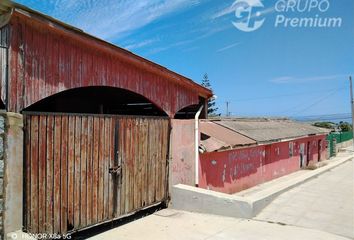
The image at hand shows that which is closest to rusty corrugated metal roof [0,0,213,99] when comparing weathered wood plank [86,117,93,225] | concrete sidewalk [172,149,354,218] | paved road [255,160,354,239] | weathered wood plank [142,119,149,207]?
weathered wood plank [142,119,149,207]

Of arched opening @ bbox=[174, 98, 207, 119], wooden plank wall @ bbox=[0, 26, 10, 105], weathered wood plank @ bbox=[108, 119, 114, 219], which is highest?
wooden plank wall @ bbox=[0, 26, 10, 105]

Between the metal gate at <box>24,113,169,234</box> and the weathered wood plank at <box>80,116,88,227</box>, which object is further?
the weathered wood plank at <box>80,116,88,227</box>

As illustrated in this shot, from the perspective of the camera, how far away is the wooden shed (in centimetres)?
544

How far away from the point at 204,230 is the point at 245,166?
6.75m

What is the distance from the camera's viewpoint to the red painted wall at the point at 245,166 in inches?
427

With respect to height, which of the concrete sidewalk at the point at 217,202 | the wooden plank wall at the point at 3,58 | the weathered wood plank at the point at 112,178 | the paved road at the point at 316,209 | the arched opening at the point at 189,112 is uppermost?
the wooden plank wall at the point at 3,58

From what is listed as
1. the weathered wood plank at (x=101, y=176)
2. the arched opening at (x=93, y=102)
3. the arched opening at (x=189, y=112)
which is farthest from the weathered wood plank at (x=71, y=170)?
the arched opening at (x=189, y=112)

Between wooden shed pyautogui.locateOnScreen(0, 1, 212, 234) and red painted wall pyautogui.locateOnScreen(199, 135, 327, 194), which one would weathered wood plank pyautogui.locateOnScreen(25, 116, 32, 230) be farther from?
red painted wall pyautogui.locateOnScreen(199, 135, 327, 194)

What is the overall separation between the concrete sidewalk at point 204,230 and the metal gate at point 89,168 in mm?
458

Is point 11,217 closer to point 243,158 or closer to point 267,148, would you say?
point 243,158

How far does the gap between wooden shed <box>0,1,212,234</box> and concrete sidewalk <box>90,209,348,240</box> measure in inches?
17.9

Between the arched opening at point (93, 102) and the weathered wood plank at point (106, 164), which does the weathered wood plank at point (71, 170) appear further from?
the arched opening at point (93, 102)

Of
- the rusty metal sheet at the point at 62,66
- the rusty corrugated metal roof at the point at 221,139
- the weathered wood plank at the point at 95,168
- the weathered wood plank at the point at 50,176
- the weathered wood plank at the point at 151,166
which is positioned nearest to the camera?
the rusty metal sheet at the point at 62,66

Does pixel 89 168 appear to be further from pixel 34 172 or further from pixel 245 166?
pixel 245 166
